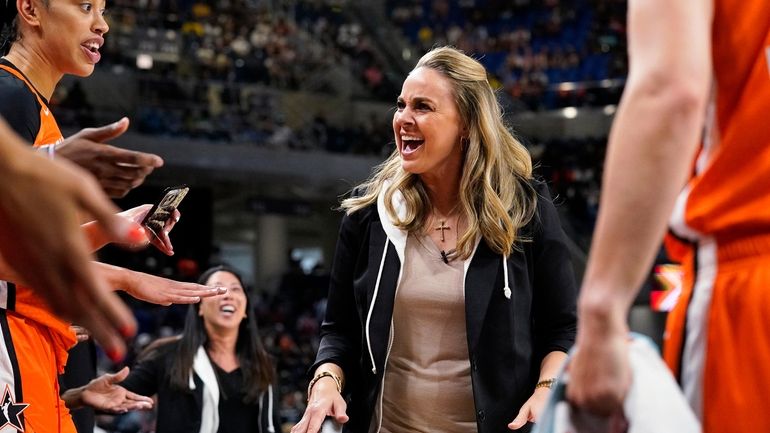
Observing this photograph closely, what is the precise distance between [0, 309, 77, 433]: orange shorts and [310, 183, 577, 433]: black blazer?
0.85 m

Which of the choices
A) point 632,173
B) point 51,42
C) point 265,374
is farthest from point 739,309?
point 265,374

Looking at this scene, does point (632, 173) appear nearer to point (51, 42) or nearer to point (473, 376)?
point (473, 376)

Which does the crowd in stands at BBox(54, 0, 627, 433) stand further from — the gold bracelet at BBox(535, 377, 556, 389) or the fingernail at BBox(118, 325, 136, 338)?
the fingernail at BBox(118, 325, 136, 338)

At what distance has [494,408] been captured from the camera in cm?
336

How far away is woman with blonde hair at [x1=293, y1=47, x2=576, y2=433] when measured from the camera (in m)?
3.40

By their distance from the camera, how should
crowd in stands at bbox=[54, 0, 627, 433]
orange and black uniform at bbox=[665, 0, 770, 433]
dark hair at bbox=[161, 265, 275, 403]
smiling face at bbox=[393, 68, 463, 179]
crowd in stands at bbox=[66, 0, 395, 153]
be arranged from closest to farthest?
orange and black uniform at bbox=[665, 0, 770, 433]
smiling face at bbox=[393, 68, 463, 179]
dark hair at bbox=[161, 265, 275, 403]
crowd in stands at bbox=[54, 0, 627, 433]
crowd in stands at bbox=[66, 0, 395, 153]

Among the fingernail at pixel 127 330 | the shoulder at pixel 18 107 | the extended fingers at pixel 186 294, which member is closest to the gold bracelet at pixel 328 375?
the extended fingers at pixel 186 294

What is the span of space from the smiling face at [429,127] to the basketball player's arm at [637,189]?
1917 millimetres

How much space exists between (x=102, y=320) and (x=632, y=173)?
87 cm

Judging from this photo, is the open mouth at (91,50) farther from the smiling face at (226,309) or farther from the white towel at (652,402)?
the smiling face at (226,309)

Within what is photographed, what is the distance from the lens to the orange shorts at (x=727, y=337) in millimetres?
1803

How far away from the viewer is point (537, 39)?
22.6 metres

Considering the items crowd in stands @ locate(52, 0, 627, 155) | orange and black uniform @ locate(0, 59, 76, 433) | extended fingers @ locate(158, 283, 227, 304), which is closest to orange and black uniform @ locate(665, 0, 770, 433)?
extended fingers @ locate(158, 283, 227, 304)

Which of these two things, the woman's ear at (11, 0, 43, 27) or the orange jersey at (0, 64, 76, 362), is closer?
the orange jersey at (0, 64, 76, 362)
